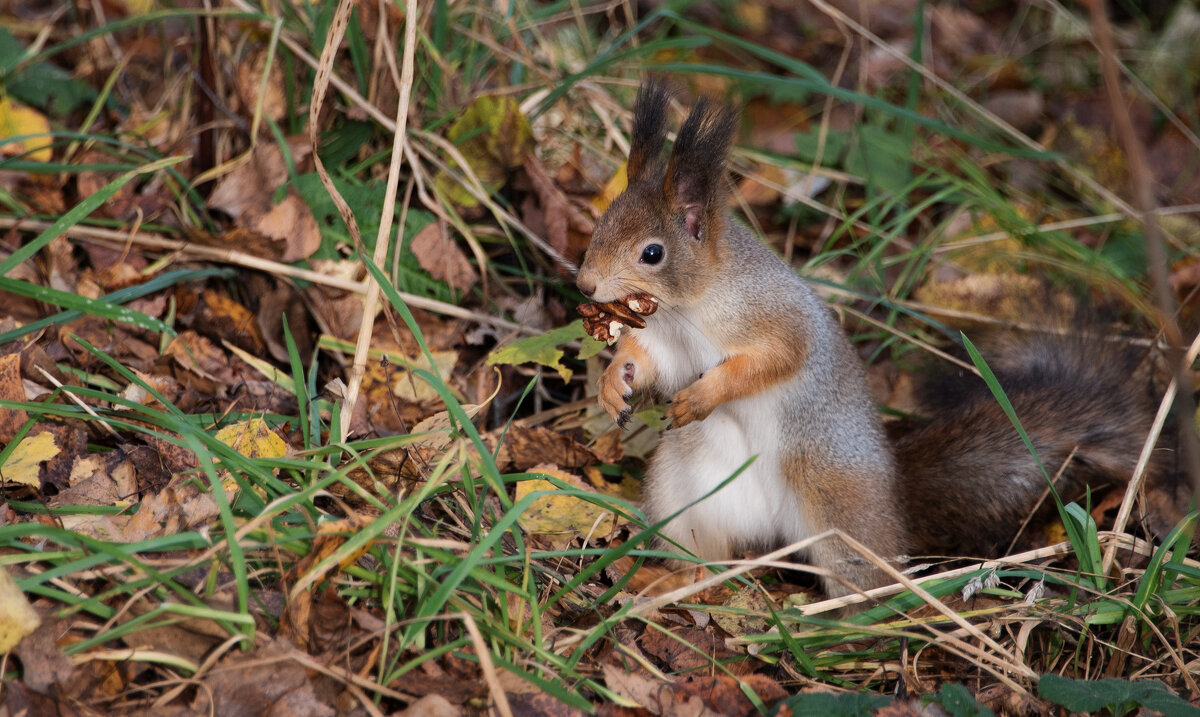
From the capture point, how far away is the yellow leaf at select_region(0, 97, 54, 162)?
2666 millimetres

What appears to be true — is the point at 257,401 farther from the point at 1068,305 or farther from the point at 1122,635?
the point at 1068,305

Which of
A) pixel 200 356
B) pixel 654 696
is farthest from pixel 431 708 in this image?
pixel 200 356

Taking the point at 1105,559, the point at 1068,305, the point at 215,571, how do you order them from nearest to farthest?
the point at 215,571, the point at 1105,559, the point at 1068,305

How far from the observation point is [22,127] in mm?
2742

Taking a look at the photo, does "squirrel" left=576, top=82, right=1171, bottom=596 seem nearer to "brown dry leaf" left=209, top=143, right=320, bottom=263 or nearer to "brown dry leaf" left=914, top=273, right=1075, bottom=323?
"brown dry leaf" left=914, top=273, right=1075, bottom=323

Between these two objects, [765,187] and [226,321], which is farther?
[765,187]

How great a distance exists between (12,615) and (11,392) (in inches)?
28.2

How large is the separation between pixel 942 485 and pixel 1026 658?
18.0 inches

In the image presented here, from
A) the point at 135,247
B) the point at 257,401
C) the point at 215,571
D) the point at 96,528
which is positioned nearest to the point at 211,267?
the point at 135,247

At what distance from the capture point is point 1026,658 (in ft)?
5.78

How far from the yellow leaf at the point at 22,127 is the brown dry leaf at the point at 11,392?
3.23 feet

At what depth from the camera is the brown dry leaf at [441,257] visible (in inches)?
100

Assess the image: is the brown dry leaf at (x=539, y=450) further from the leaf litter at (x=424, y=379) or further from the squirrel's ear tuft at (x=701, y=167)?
the squirrel's ear tuft at (x=701, y=167)

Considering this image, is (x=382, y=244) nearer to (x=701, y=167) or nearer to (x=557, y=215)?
(x=701, y=167)
